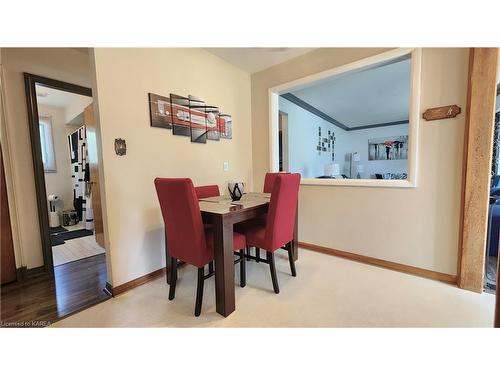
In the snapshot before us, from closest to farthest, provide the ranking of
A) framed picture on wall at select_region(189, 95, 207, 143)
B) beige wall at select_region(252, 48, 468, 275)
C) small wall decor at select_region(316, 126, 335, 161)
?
1. beige wall at select_region(252, 48, 468, 275)
2. framed picture on wall at select_region(189, 95, 207, 143)
3. small wall decor at select_region(316, 126, 335, 161)

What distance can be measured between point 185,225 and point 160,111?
1272 mm

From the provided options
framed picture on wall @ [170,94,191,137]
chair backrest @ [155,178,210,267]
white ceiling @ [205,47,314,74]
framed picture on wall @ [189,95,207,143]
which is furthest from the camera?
white ceiling @ [205,47,314,74]

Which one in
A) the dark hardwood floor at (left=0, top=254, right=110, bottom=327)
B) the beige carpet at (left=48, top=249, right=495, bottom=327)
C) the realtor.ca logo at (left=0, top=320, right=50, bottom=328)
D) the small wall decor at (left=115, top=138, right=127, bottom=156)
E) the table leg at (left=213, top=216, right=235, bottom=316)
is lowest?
the beige carpet at (left=48, top=249, right=495, bottom=327)

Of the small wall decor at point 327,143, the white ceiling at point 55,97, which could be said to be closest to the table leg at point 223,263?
the white ceiling at point 55,97

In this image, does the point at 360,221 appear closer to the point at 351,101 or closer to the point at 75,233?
the point at 351,101

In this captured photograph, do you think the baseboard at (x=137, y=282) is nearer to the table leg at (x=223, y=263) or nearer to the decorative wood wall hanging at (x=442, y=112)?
the table leg at (x=223, y=263)

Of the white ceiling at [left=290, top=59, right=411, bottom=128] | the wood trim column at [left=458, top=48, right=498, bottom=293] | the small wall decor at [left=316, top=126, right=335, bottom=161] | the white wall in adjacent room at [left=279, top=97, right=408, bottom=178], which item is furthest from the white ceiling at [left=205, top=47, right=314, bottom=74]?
the small wall decor at [left=316, top=126, right=335, bottom=161]

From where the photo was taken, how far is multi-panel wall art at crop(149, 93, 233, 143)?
2035 millimetres

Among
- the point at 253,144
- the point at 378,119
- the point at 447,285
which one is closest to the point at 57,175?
the point at 253,144

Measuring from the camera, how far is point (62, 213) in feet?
13.1

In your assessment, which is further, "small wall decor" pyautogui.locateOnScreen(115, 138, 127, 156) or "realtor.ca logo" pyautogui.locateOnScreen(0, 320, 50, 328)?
"small wall decor" pyautogui.locateOnScreen(115, 138, 127, 156)

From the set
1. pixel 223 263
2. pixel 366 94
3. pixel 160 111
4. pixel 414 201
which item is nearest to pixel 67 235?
pixel 160 111

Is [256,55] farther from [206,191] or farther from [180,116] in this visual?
[206,191]

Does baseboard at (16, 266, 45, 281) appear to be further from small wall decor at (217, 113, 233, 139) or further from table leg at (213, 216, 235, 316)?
small wall decor at (217, 113, 233, 139)
